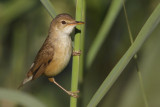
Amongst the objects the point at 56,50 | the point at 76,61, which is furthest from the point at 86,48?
the point at 76,61

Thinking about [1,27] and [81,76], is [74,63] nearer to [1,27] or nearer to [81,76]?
[81,76]

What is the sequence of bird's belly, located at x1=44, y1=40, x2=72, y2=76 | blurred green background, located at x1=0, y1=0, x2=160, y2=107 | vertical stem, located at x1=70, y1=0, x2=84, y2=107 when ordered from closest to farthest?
vertical stem, located at x1=70, y1=0, x2=84, y2=107 → bird's belly, located at x1=44, y1=40, x2=72, y2=76 → blurred green background, located at x1=0, y1=0, x2=160, y2=107

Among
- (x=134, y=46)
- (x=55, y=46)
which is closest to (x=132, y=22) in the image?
(x=55, y=46)

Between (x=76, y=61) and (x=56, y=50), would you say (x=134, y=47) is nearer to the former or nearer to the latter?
(x=76, y=61)

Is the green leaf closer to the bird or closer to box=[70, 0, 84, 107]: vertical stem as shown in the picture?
box=[70, 0, 84, 107]: vertical stem

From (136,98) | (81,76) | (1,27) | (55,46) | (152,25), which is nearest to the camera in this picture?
(152,25)

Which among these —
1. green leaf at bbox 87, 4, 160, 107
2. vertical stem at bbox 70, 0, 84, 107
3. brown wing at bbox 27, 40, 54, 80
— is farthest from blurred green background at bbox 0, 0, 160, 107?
green leaf at bbox 87, 4, 160, 107

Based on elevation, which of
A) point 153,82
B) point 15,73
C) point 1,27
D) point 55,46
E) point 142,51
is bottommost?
point 153,82
